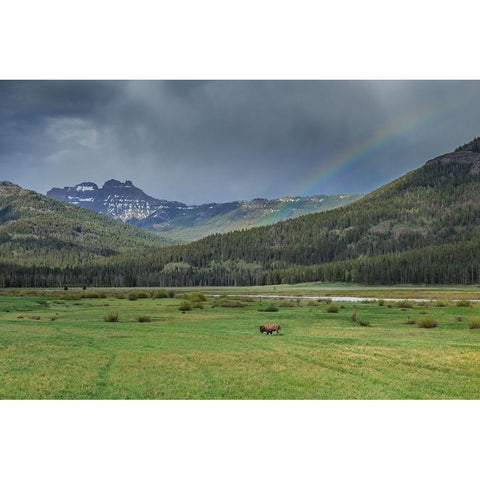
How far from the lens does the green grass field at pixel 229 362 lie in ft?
62.4

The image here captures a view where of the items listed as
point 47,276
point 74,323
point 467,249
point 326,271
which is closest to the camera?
point 74,323

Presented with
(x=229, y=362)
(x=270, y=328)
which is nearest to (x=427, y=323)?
(x=270, y=328)

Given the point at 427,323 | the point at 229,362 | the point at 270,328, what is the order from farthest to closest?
the point at 427,323 → the point at 270,328 → the point at 229,362

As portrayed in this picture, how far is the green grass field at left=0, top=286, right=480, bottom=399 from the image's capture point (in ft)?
62.4

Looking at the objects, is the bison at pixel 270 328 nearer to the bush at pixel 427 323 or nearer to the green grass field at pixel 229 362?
the green grass field at pixel 229 362

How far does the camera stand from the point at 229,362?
2194cm

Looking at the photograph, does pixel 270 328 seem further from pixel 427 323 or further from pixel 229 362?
pixel 427 323

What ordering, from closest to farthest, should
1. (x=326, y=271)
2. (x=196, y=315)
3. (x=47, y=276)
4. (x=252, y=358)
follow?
(x=252, y=358) < (x=196, y=315) < (x=326, y=271) < (x=47, y=276)

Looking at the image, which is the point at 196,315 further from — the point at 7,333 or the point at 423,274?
the point at 423,274

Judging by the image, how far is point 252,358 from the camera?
22547 millimetres

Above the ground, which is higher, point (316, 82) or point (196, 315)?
point (316, 82)

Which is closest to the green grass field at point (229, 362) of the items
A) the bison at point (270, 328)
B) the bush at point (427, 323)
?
the bison at point (270, 328)

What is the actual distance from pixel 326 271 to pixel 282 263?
5023cm

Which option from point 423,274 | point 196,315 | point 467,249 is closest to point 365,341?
point 196,315
